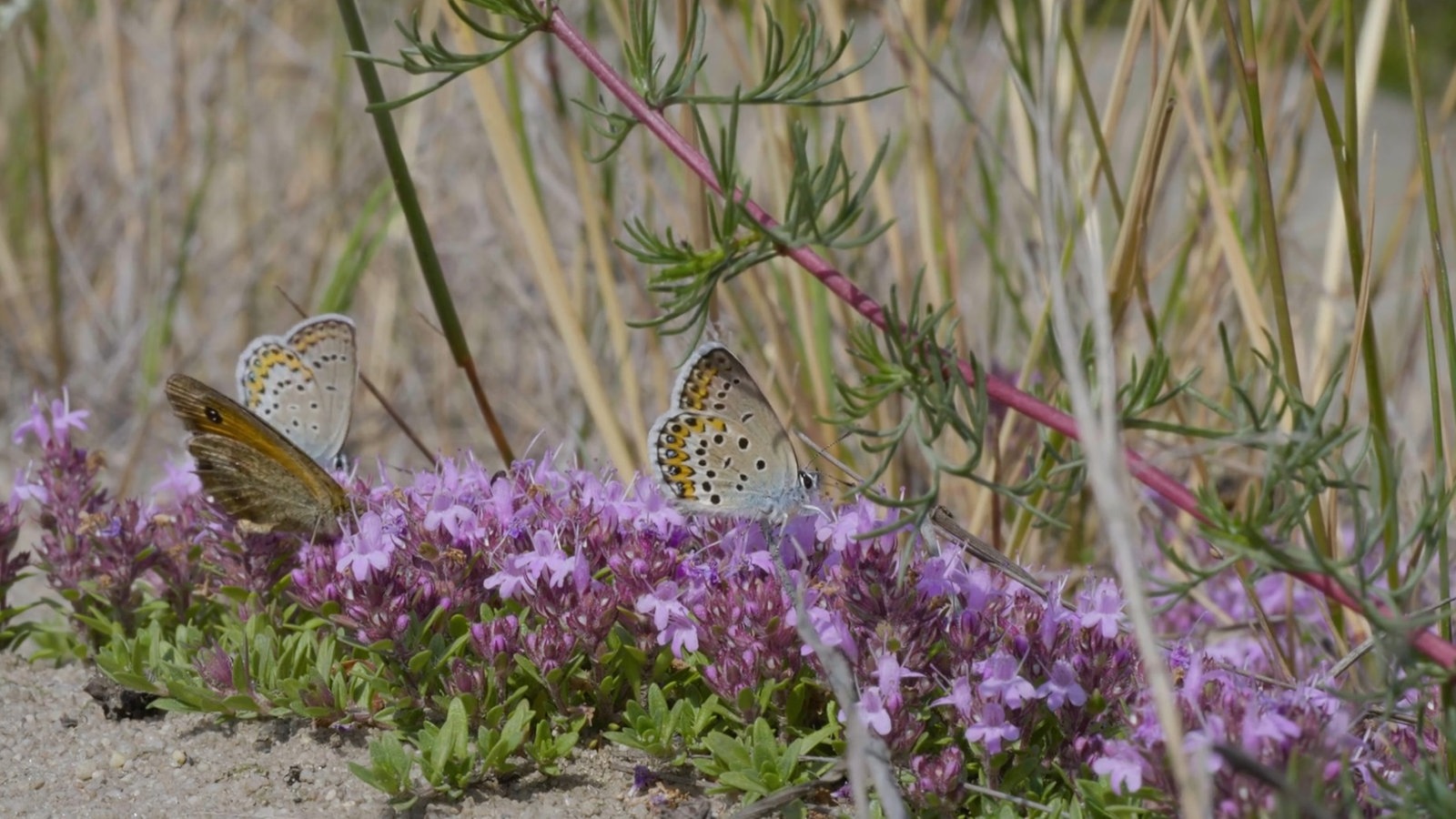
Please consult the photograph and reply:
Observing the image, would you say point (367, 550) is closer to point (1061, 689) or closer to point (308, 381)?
point (308, 381)

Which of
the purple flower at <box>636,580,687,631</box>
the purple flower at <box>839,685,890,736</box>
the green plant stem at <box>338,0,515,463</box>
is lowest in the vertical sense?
the purple flower at <box>839,685,890,736</box>

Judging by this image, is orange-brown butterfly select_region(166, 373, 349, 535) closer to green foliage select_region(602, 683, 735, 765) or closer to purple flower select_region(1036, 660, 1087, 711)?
green foliage select_region(602, 683, 735, 765)

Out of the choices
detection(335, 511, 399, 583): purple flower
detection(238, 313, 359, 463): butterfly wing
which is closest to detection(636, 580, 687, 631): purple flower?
detection(335, 511, 399, 583): purple flower

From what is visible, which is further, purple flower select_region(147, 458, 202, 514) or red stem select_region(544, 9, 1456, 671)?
purple flower select_region(147, 458, 202, 514)

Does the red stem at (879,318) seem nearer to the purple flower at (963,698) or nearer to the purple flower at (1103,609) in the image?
the purple flower at (1103,609)

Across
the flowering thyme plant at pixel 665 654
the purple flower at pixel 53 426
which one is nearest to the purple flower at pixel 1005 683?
the flowering thyme plant at pixel 665 654

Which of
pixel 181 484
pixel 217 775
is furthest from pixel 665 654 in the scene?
pixel 181 484

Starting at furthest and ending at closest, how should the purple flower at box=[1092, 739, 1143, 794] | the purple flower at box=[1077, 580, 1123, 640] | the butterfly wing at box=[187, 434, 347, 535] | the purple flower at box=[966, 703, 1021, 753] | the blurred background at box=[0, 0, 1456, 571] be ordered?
the blurred background at box=[0, 0, 1456, 571], the butterfly wing at box=[187, 434, 347, 535], the purple flower at box=[1077, 580, 1123, 640], the purple flower at box=[966, 703, 1021, 753], the purple flower at box=[1092, 739, 1143, 794]
